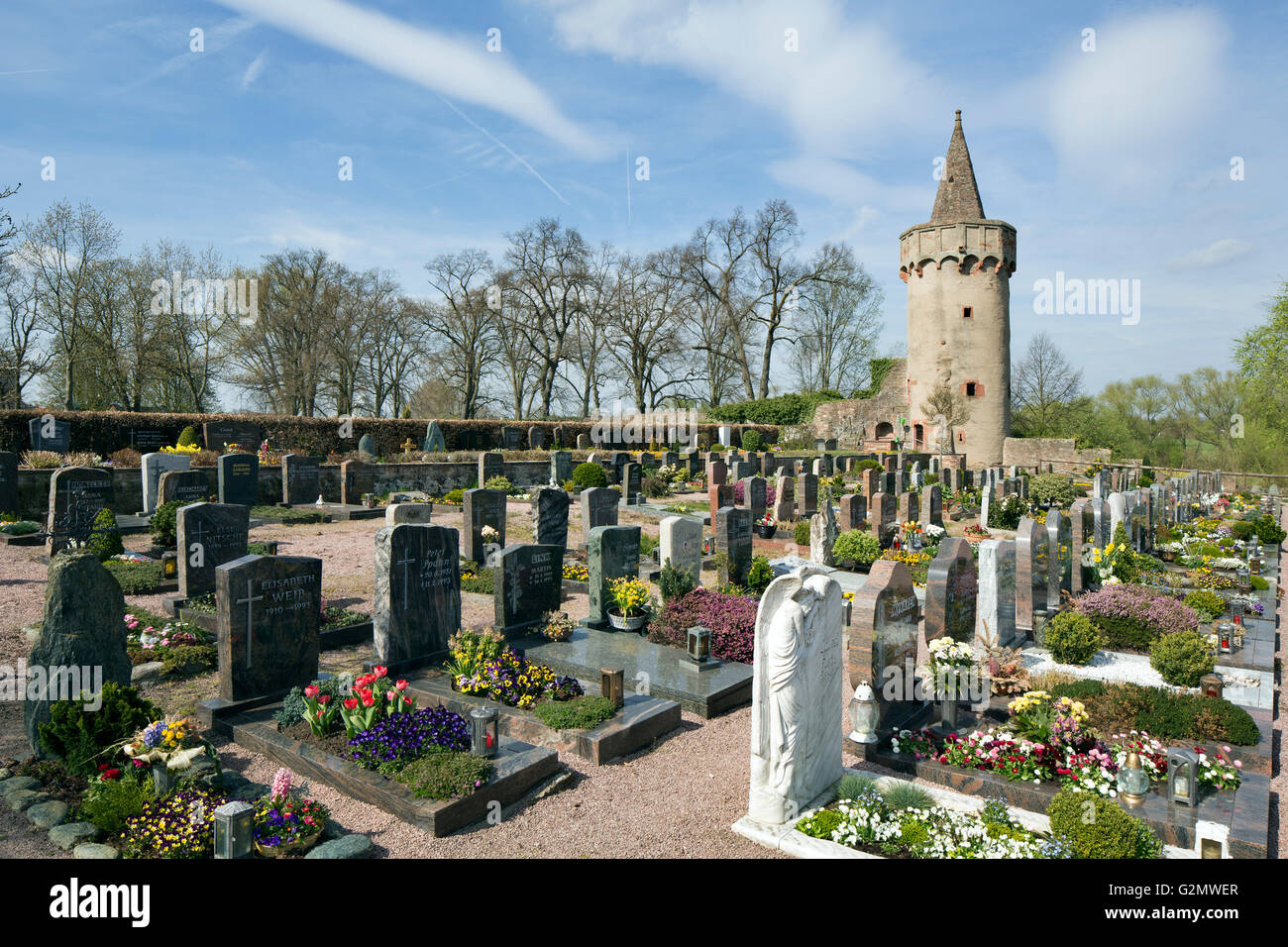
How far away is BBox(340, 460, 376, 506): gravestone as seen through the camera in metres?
22.1

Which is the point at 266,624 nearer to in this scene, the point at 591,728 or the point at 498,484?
the point at 591,728

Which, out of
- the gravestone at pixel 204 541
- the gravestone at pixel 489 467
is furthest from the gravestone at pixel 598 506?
the gravestone at pixel 489 467

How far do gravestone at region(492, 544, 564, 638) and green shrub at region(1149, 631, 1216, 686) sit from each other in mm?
7274

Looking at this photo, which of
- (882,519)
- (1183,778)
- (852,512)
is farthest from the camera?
(852,512)

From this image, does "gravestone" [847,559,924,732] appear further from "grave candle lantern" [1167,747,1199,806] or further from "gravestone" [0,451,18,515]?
"gravestone" [0,451,18,515]

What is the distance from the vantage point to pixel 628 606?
1023 centimetres

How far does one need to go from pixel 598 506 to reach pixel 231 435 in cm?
1855

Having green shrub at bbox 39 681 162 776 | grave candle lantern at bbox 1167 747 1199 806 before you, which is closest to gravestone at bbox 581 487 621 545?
green shrub at bbox 39 681 162 776

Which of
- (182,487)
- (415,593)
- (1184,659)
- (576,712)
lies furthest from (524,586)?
(182,487)

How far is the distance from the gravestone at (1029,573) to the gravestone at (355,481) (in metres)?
17.8

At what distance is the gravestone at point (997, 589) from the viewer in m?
9.77
